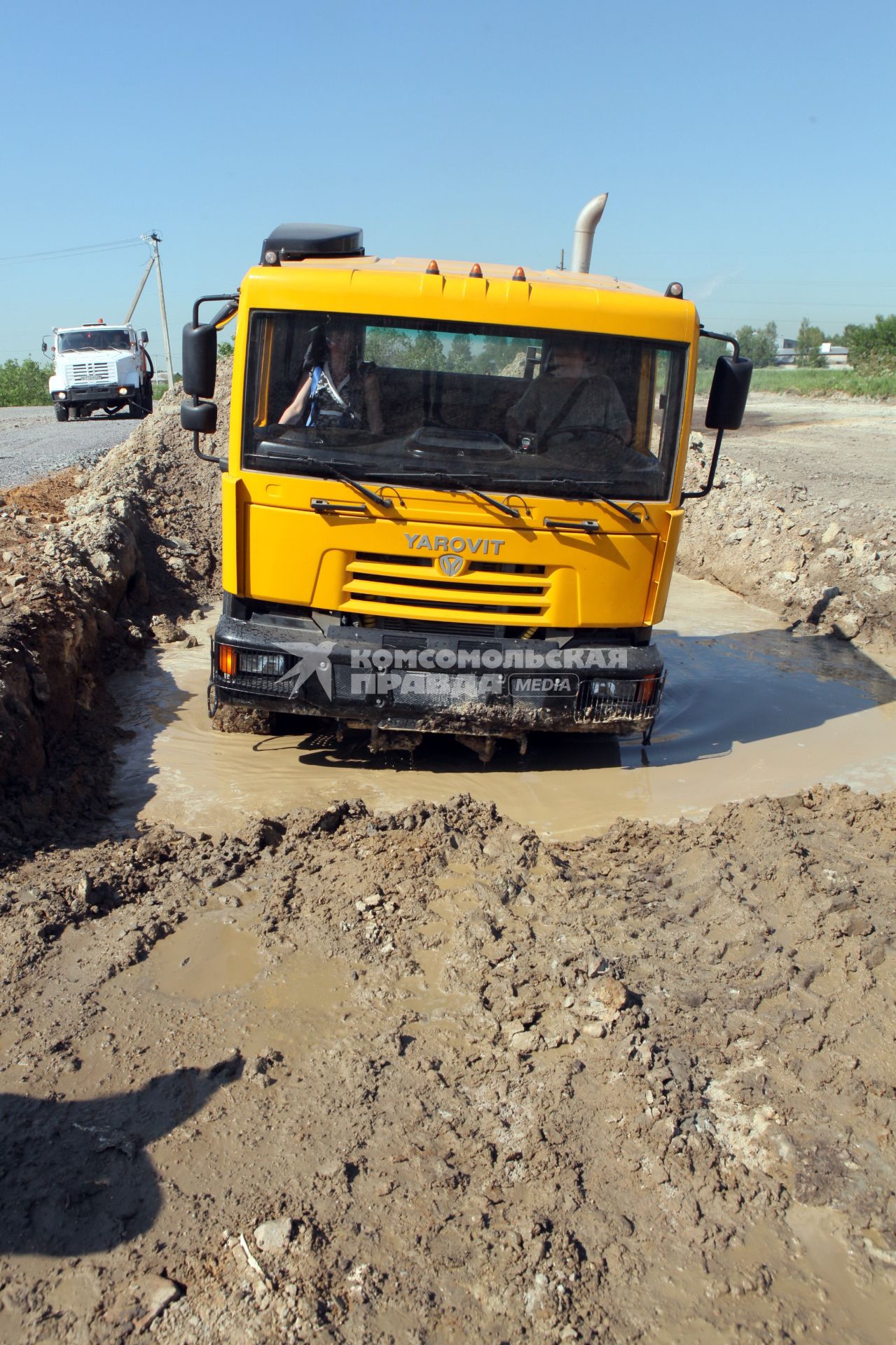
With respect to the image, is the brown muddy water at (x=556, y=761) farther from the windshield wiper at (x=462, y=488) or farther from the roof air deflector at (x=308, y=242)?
the roof air deflector at (x=308, y=242)

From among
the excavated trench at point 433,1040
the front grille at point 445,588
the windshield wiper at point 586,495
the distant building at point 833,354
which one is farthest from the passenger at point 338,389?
the distant building at point 833,354

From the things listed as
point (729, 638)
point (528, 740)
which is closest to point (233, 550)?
point (528, 740)

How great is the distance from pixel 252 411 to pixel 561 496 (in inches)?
63.6

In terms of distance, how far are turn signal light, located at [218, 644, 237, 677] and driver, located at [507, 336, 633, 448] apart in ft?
6.03

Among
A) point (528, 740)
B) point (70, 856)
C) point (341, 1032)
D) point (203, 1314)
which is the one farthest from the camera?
point (528, 740)

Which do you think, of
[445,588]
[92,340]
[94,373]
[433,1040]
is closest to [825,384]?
[92,340]

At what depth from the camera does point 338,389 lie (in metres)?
4.86

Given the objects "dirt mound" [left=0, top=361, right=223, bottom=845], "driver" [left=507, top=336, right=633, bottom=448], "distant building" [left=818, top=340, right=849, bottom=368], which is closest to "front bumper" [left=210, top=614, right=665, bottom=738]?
"dirt mound" [left=0, top=361, right=223, bottom=845]

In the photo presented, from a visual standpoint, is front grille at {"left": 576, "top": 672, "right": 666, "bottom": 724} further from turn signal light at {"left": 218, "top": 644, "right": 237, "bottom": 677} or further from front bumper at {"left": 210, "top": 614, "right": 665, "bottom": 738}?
turn signal light at {"left": 218, "top": 644, "right": 237, "bottom": 677}

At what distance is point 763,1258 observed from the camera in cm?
246

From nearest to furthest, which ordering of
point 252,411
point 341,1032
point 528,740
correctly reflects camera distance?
point 341,1032 → point 252,411 → point 528,740

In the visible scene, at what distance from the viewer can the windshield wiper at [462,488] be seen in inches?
190

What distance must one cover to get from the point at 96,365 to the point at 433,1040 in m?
25.1

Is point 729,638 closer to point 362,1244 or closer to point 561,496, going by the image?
point 561,496
